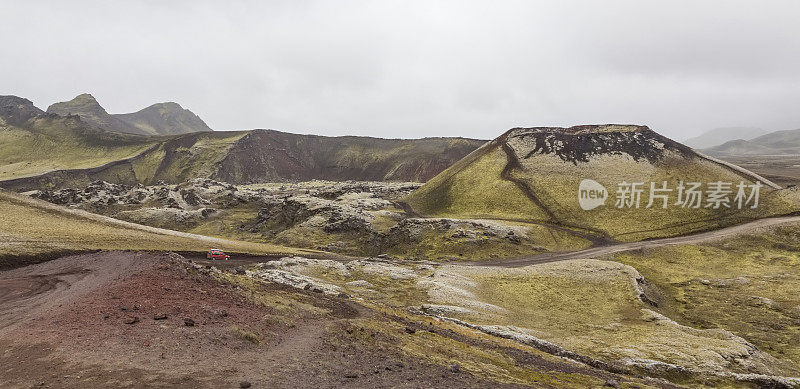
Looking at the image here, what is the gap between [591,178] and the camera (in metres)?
107

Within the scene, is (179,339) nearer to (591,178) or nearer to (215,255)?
(215,255)

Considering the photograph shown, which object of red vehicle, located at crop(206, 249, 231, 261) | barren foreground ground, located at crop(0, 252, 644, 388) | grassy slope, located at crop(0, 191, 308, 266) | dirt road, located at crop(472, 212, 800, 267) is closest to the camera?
barren foreground ground, located at crop(0, 252, 644, 388)

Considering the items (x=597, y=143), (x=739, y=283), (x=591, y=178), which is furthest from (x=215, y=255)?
(x=597, y=143)

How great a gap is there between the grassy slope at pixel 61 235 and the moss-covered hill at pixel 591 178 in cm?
6815

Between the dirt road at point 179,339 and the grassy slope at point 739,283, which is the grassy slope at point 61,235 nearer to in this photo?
the dirt road at point 179,339

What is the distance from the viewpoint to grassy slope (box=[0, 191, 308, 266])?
39344mm

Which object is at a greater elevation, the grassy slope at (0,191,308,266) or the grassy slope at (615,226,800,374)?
the grassy slope at (0,191,308,266)

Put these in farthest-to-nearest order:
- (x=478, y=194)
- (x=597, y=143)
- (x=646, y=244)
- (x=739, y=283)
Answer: (x=597, y=143) → (x=478, y=194) → (x=646, y=244) → (x=739, y=283)

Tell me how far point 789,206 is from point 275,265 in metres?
115

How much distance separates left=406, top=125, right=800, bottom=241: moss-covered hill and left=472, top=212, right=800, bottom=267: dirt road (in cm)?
348

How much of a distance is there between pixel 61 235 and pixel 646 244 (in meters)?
100

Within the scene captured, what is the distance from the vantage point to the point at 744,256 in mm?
67375

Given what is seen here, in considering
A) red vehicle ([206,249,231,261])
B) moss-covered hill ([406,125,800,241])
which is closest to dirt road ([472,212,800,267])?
moss-covered hill ([406,125,800,241])

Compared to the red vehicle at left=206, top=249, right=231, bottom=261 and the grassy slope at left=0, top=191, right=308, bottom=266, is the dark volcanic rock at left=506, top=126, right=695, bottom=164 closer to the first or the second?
the grassy slope at left=0, top=191, right=308, bottom=266
